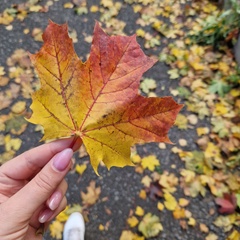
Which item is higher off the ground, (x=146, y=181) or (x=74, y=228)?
(x=74, y=228)

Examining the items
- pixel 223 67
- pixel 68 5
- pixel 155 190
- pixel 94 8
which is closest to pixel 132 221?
pixel 155 190

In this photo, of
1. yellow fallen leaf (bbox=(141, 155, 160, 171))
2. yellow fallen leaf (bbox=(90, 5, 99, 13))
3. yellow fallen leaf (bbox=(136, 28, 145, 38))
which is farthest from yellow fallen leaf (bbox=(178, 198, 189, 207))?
yellow fallen leaf (bbox=(90, 5, 99, 13))

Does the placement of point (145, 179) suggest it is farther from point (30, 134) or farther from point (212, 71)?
point (212, 71)

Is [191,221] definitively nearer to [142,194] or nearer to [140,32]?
[142,194]

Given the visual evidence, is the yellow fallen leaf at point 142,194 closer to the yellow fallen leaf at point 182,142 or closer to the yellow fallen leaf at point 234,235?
the yellow fallen leaf at point 182,142

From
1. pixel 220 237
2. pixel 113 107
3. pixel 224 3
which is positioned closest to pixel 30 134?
pixel 220 237

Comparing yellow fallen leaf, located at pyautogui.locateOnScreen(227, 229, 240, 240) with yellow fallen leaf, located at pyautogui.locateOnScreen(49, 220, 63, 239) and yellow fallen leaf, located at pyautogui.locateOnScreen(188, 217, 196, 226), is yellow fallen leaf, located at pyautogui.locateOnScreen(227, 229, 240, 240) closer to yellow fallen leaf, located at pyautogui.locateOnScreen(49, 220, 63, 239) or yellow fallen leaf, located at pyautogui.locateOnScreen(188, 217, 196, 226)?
yellow fallen leaf, located at pyautogui.locateOnScreen(188, 217, 196, 226)

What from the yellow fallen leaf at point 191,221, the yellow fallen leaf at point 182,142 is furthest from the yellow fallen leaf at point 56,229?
the yellow fallen leaf at point 182,142
